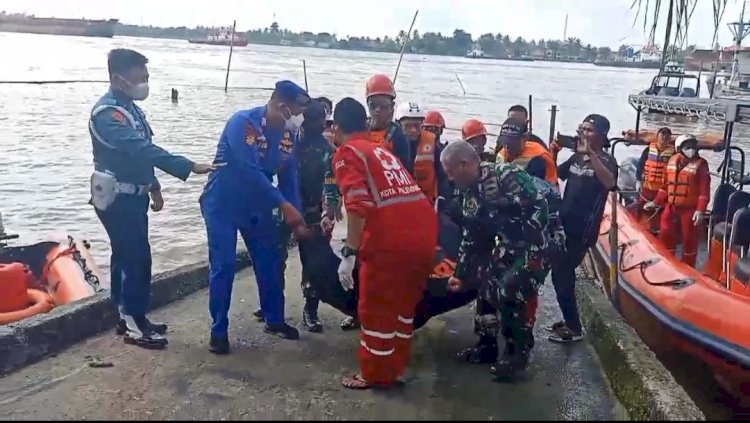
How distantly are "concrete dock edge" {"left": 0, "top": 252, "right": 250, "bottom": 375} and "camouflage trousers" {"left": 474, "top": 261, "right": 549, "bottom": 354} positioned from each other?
2.57m

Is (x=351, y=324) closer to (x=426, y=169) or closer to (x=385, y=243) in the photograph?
(x=426, y=169)

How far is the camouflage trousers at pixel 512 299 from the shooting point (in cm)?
420

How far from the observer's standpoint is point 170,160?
4.49m

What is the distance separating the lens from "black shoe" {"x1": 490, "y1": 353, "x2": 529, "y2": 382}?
4.36m

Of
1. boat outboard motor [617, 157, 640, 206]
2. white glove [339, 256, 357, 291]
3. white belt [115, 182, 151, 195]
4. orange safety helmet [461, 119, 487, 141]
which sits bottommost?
boat outboard motor [617, 157, 640, 206]

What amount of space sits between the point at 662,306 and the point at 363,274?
2.83 meters

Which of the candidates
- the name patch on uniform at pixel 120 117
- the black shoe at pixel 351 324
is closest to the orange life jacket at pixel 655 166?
the black shoe at pixel 351 324

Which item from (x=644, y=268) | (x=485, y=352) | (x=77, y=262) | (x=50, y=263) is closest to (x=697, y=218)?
(x=644, y=268)

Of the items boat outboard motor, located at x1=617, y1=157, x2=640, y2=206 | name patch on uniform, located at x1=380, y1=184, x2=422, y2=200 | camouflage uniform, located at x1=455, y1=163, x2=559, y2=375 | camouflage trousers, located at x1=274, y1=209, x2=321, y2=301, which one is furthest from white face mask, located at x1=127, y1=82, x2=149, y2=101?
boat outboard motor, located at x1=617, y1=157, x2=640, y2=206

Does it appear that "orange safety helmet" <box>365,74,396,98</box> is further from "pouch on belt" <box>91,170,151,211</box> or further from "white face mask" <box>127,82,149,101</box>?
"pouch on belt" <box>91,170,151,211</box>

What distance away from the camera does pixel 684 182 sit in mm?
8281

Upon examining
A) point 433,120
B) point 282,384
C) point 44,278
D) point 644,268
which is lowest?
point 44,278

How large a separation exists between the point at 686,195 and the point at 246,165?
557 cm

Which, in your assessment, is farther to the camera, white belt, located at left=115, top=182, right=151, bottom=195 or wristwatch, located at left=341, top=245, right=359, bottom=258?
white belt, located at left=115, top=182, right=151, bottom=195
